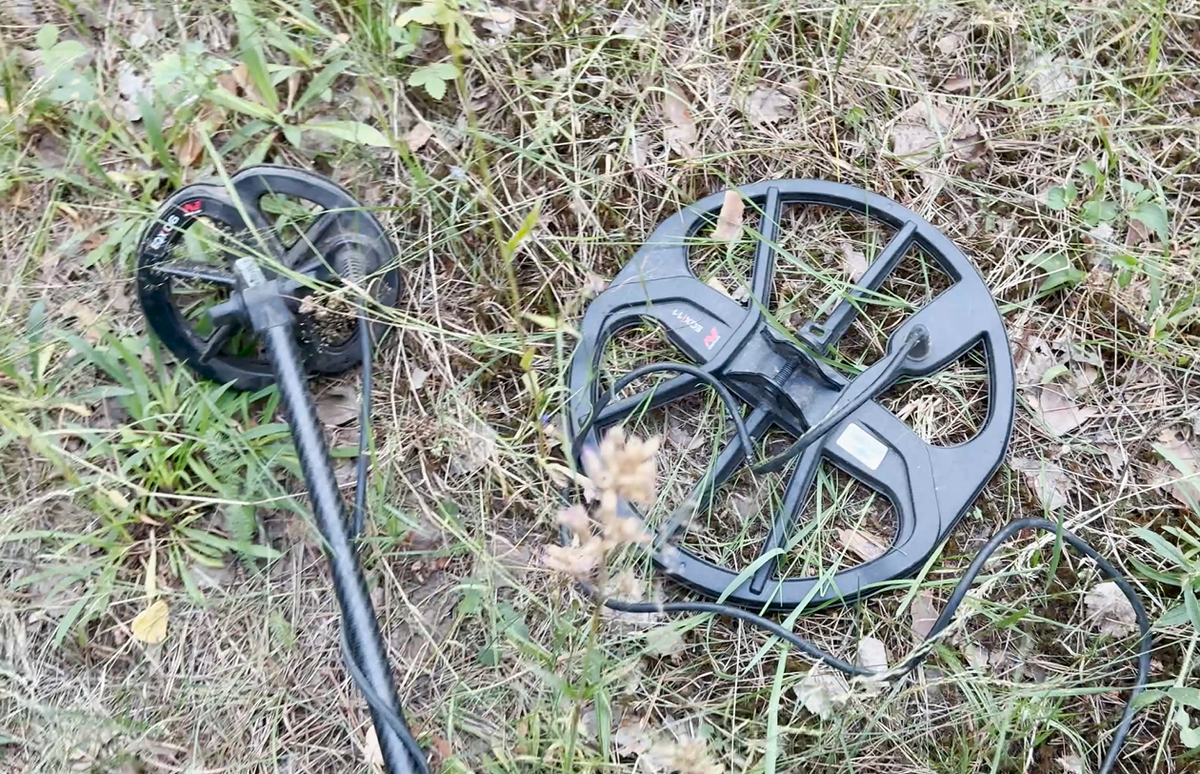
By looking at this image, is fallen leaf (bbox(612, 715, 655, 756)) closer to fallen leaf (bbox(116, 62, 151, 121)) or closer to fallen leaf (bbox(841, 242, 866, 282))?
fallen leaf (bbox(841, 242, 866, 282))

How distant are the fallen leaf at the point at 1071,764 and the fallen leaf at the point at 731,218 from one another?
3.25 feet

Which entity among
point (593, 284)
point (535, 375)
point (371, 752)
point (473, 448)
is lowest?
point (371, 752)

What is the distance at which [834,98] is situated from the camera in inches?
67.2

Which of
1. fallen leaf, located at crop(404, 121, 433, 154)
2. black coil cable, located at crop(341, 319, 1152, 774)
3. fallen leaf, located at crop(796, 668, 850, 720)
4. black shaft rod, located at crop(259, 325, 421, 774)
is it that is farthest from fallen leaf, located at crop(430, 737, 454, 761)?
fallen leaf, located at crop(404, 121, 433, 154)

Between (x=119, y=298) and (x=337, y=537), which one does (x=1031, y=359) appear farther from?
(x=119, y=298)

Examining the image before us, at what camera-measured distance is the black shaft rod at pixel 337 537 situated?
4.10 ft

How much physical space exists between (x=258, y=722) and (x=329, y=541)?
0.36m

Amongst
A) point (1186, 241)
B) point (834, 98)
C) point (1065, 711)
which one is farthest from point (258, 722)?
point (1186, 241)

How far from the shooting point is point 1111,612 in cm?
147

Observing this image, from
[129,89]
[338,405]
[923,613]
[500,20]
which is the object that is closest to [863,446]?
[923,613]

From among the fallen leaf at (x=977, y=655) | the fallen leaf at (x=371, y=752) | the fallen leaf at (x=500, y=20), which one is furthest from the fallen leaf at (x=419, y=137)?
→ the fallen leaf at (x=977, y=655)

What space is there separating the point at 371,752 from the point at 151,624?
42 centimetres

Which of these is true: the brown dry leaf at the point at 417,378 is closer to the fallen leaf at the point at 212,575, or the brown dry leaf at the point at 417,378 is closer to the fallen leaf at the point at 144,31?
the fallen leaf at the point at 212,575

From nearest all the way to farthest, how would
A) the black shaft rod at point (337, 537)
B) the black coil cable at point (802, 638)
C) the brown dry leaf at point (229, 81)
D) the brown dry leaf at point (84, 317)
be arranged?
the black shaft rod at point (337, 537) < the black coil cable at point (802, 638) < the brown dry leaf at point (84, 317) < the brown dry leaf at point (229, 81)
